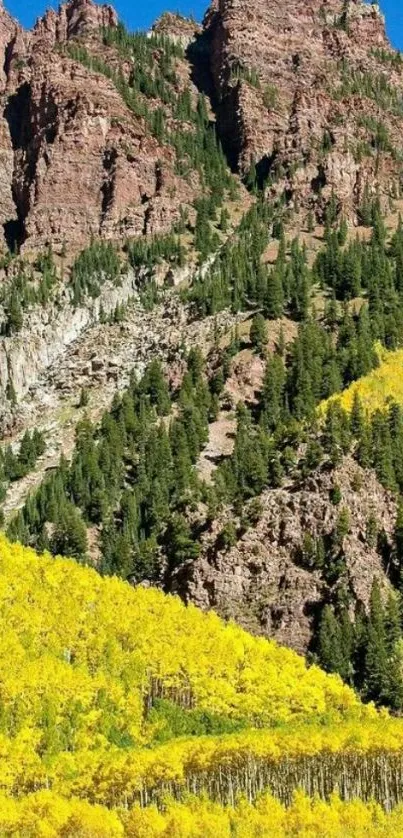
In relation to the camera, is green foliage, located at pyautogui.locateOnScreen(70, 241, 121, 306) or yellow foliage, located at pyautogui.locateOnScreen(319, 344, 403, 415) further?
green foliage, located at pyautogui.locateOnScreen(70, 241, 121, 306)

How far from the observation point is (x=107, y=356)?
175 metres

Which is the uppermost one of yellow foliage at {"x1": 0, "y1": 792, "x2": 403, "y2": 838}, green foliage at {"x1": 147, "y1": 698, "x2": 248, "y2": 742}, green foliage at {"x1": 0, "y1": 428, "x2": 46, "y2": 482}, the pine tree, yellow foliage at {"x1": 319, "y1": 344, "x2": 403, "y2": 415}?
the pine tree

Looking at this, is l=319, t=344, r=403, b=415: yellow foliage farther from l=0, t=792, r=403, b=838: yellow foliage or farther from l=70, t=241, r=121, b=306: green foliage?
l=0, t=792, r=403, b=838: yellow foliage

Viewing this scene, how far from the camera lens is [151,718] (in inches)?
3418

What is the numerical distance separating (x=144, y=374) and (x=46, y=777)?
94643 mm

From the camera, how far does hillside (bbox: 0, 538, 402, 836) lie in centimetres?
6594

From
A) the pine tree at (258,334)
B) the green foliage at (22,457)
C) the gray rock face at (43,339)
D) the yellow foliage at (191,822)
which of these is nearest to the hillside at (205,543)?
the yellow foliage at (191,822)

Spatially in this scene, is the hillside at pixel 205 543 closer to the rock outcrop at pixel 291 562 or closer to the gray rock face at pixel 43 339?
the rock outcrop at pixel 291 562

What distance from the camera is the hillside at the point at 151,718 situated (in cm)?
6594

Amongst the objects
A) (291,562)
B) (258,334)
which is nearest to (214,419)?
(258,334)

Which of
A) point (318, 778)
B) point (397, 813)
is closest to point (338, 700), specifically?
point (318, 778)

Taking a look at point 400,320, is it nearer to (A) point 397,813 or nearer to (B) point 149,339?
(B) point 149,339

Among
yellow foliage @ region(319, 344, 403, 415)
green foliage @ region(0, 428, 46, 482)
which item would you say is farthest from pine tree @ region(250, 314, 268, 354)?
green foliage @ region(0, 428, 46, 482)

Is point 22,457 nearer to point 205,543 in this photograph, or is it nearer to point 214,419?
point 214,419
